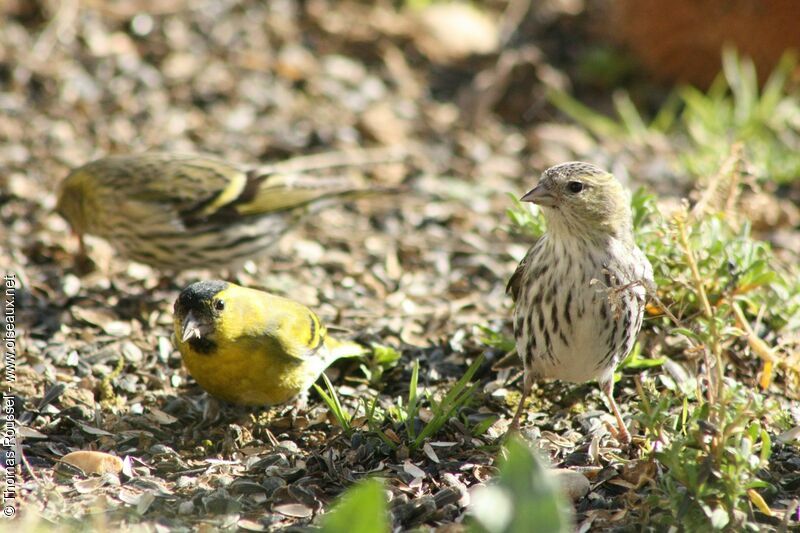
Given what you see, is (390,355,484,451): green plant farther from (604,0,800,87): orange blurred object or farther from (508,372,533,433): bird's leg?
(604,0,800,87): orange blurred object

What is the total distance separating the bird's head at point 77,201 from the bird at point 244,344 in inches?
68.2

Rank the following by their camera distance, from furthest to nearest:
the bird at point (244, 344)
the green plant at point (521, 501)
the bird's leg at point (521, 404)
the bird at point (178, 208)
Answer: the bird at point (178, 208), the bird's leg at point (521, 404), the bird at point (244, 344), the green plant at point (521, 501)

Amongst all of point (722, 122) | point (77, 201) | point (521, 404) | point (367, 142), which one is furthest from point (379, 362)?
point (722, 122)

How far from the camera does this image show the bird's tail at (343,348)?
433cm

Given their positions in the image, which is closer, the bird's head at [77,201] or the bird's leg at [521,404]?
Result: the bird's leg at [521,404]

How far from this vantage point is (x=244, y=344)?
3930 millimetres

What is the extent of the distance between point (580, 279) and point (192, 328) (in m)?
1.52

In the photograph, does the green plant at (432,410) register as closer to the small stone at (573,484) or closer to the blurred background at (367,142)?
the blurred background at (367,142)

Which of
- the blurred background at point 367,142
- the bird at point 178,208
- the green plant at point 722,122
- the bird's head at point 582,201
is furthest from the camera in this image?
the green plant at point 722,122

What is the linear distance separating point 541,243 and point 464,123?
3.71 m

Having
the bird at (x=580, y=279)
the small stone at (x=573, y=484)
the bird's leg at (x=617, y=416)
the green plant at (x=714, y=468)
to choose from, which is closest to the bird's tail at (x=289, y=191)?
the bird at (x=580, y=279)

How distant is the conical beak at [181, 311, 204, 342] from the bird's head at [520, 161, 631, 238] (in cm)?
138

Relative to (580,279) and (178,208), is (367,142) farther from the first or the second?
(580,279)

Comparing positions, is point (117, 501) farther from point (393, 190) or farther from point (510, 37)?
point (510, 37)
